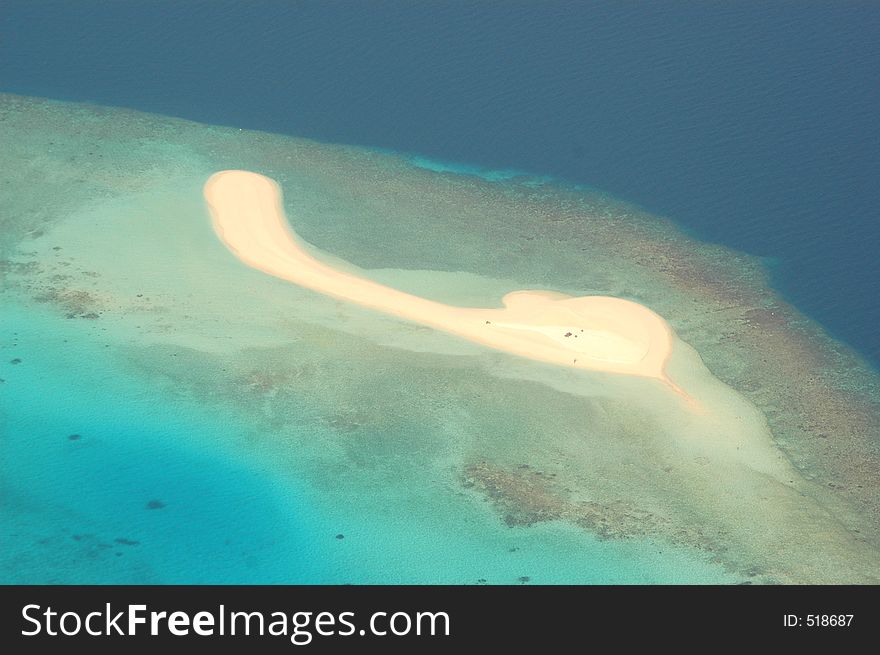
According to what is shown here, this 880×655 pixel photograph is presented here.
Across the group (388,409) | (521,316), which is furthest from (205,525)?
(521,316)

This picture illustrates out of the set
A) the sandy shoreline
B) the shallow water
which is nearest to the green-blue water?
the shallow water

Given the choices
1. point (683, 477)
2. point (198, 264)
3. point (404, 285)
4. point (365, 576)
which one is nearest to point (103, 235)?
point (198, 264)

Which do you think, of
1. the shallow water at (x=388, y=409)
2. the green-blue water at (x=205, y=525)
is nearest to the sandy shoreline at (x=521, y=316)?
the shallow water at (x=388, y=409)

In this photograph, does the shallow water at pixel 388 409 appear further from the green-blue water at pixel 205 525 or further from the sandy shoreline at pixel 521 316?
the sandy shoreline at pixel 521 316

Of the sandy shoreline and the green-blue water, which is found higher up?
the sandy shoreline

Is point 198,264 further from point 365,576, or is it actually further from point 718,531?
point 718,531

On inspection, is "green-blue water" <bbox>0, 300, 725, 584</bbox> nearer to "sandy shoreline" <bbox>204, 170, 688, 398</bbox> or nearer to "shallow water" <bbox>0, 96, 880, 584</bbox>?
"shallow water" <bbox>0, 96, 880, 584</bbox>
